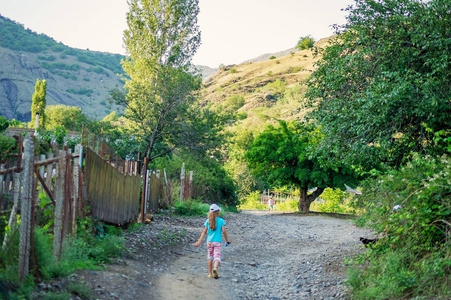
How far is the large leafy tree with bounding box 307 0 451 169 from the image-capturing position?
1291 cm

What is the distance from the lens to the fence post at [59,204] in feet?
28.4

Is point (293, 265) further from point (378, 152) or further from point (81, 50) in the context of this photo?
point (81, 50)

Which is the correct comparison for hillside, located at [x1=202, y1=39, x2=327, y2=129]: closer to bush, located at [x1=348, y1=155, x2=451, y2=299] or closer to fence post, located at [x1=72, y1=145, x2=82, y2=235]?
fence post, located at [x1=72, y1=145, x2=82, y2=235]

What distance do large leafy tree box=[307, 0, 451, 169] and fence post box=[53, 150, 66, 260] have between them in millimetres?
7207

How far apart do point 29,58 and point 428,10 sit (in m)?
151

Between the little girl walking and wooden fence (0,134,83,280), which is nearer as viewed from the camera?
wooden fence (0,134,83,280)

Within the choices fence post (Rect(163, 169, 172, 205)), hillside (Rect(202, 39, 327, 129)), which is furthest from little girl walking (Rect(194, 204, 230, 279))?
hillside (Rect(202, 39, 327, 129))

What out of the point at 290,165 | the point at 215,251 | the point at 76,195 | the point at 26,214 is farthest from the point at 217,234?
the point at 290,165

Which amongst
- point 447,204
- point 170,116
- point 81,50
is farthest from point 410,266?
point 81,50

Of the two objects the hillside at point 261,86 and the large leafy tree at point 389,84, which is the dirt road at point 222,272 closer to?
the large leafy tree at point 389,84

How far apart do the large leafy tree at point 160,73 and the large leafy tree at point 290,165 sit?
7.79m

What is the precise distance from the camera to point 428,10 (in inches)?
544

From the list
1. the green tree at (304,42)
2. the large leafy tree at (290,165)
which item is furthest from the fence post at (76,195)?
the green tree at (304,42)

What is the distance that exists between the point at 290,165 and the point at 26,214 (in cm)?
3350
